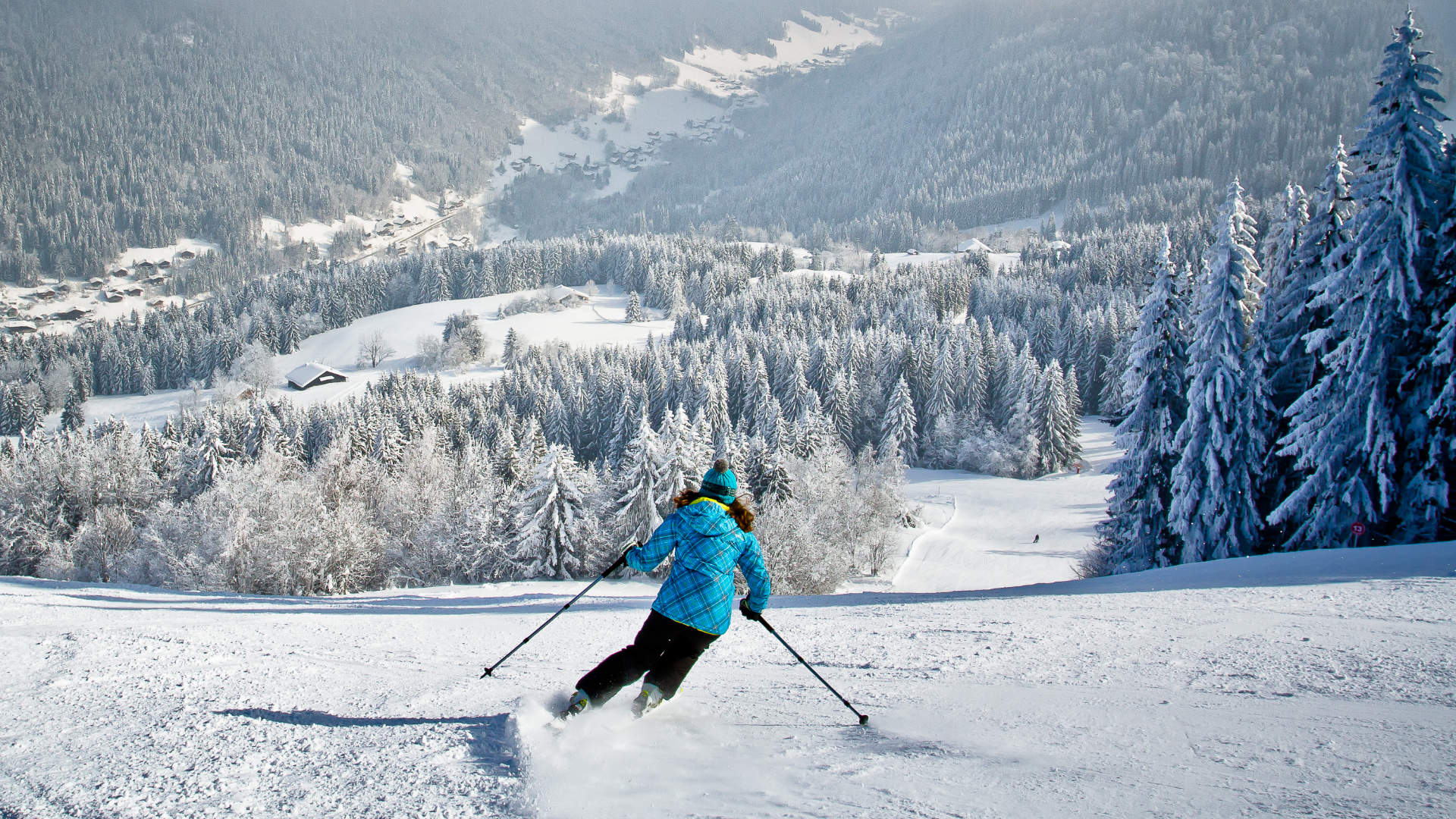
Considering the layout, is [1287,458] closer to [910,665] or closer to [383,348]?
[910,665]

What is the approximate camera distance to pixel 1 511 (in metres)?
37.2

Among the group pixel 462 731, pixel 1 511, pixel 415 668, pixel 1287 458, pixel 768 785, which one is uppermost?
pixel 768 785

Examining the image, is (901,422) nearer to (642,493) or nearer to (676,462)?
(676,462)

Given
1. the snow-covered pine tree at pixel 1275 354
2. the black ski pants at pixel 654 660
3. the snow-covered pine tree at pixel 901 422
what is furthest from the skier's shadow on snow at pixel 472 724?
the snow-covered pine tree at pixel 901 422

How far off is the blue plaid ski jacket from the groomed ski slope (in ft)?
2.39

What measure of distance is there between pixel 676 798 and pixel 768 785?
0.49 metres

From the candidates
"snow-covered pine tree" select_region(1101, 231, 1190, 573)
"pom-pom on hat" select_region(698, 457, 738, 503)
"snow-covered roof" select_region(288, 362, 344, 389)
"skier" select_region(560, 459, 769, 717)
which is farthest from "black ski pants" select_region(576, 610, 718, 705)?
"snow-covered roof" select_region(288, 362, 344, 389)

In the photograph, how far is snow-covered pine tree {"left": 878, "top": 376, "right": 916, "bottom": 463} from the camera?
6338 cm

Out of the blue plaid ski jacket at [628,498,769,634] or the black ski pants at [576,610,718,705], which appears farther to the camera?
the blue plaid ski jacket at [628,498,769,634]

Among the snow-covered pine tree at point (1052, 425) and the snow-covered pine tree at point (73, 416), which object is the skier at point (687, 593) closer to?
the snow-covered pine tree at point (1052, 425)

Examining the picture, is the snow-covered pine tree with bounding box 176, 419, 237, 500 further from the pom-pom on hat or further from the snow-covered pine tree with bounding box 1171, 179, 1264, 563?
the snow-covered pine tree with bounding box 1171, 179, 1264, 563

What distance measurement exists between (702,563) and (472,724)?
1.83 m

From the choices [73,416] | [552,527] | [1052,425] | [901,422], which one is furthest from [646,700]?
[73,416]

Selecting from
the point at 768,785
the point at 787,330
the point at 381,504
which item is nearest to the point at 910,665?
the point at 768,785
